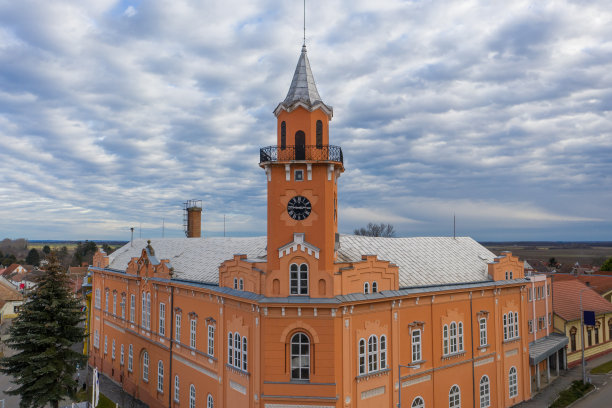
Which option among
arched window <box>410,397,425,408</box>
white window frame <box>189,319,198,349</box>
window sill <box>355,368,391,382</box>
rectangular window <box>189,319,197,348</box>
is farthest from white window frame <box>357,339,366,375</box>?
rectangular window <box>189,319,197,348</box>

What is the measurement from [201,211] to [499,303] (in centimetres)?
3702

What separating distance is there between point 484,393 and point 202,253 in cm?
2619

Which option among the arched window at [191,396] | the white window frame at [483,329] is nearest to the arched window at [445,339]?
the white window frame at [483,329]

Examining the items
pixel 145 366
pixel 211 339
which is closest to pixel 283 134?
pixel 211 339

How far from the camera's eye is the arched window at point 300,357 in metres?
24.9

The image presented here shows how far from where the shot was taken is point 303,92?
27.4 m

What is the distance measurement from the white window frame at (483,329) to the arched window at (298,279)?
16509mm

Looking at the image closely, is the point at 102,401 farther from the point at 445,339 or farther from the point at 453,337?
the point at 453,337

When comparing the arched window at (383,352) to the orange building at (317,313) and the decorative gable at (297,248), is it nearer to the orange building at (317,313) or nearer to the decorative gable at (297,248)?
the orange building at (317,313)

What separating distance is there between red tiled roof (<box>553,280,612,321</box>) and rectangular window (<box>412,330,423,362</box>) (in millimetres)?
27281

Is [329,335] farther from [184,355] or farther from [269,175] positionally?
[184,355]

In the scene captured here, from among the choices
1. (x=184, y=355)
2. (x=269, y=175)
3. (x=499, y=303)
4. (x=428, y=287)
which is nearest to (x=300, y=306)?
(x=269, y=175)

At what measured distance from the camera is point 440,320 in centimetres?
3112

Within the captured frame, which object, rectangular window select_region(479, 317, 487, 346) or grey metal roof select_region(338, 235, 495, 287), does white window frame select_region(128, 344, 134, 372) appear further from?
rectangular window select_region(479, 317, 487, 346)
